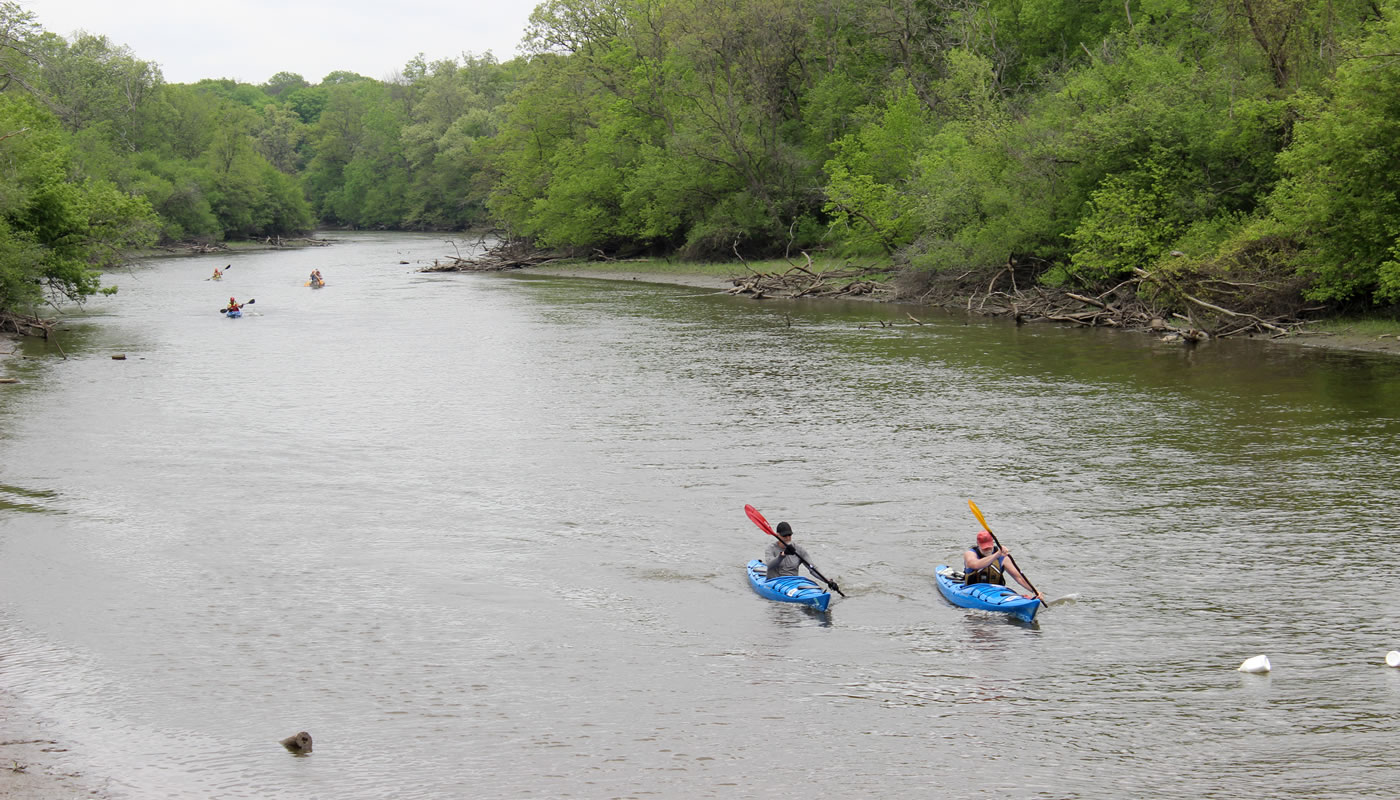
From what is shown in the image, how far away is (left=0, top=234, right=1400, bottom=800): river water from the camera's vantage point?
1174 centimetres

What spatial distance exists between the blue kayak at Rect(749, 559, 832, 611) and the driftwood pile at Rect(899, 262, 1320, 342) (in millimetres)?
27526

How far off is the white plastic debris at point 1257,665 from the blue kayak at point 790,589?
Answer: 16.5ft

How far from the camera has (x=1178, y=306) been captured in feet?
140

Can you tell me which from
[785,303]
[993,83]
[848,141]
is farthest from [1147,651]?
[848,141]

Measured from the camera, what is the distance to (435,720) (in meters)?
12.6

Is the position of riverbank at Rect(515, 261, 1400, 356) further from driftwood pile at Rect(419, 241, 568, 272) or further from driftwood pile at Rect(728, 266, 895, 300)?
driftwood pile at Rect(419, 241, 568, 272)

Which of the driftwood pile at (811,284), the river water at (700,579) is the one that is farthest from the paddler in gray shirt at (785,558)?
the driftwood pile at (811,284)

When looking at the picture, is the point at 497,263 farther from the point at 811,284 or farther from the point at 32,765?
the point at 32,765

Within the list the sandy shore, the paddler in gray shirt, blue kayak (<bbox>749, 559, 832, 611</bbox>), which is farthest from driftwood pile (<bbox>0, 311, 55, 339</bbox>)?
the paddler in gray shirt

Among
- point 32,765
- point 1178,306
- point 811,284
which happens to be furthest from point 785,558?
point 811,284

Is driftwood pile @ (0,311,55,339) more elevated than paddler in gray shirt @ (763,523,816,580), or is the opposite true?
driftwood pile @ (0,311,55,339)

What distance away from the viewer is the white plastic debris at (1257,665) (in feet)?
44.2

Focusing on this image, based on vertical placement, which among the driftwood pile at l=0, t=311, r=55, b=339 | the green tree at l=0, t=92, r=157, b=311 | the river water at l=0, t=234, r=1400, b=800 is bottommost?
the river water at l=0, t=234, r=1400, b=800

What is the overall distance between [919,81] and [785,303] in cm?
1760
